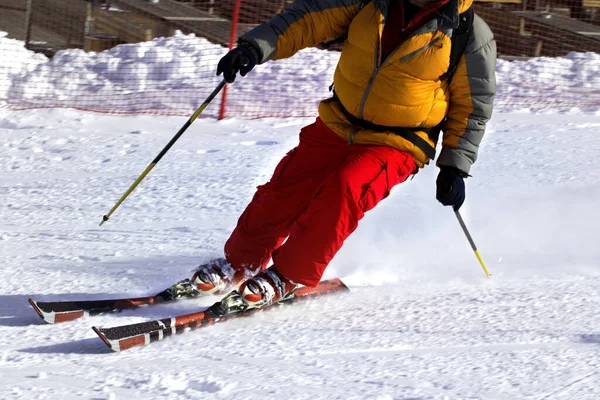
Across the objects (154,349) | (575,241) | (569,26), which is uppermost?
(569,26)

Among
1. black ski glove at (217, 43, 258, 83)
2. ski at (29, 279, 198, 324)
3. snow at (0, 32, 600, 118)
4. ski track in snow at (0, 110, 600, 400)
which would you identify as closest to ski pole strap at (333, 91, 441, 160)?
black ski glove at (217, 43, 258, 83)

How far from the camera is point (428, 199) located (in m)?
5.88

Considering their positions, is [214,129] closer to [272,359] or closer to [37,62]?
[37,62]

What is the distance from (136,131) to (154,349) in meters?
4.26

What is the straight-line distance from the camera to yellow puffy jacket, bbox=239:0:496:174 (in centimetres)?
375

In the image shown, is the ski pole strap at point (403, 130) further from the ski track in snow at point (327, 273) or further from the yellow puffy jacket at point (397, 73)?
the ski track in snow at point (327, 273)

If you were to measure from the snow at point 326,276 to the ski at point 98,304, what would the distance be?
0.16ft

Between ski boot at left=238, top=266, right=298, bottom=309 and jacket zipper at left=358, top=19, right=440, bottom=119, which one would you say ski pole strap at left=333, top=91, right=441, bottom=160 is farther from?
ski boot at left=238, top=266, right=298, bottom=309

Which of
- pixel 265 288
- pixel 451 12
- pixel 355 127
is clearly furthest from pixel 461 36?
pixel 265 288

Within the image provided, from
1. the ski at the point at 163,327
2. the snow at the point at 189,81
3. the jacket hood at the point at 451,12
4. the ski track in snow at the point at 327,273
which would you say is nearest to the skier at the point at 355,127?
the jacket hood at the point at 451,12

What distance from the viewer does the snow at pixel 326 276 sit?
3.20 metres

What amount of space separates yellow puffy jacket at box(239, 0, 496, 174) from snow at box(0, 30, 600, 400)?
774mm

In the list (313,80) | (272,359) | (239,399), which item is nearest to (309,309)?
(272,359)

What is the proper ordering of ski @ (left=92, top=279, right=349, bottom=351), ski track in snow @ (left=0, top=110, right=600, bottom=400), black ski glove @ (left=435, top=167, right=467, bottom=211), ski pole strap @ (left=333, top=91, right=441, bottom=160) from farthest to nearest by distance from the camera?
black ski glove @ (left=435, top=167, right=467, bottom=211) < ski pole strap @ (left=333, top=91, right=441, bottom=160) < ski @ (left=92, top=279, right=349, bottom=351) < ski track in snow @ (left=0, top=110, right=600, bottom=400)
